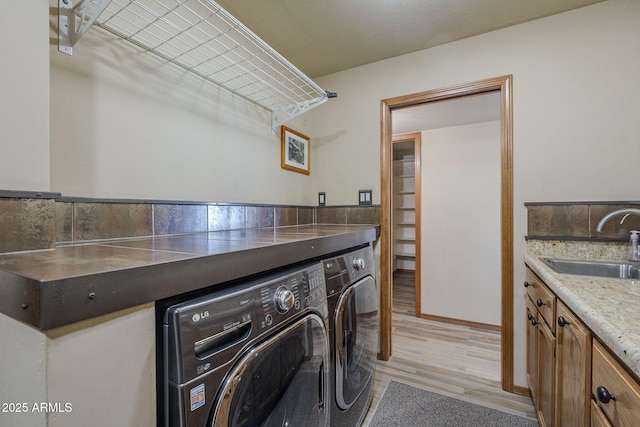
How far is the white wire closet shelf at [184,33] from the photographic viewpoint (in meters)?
0.95

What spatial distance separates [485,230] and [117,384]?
319 cm

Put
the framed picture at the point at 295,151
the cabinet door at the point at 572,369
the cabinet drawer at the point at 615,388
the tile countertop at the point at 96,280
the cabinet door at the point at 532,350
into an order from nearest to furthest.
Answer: the tile countertop at the point at 96,280 → the cabinet drawer at the point at 615,388 → the cabinet door at the point at 572,369 → the cabinet door at the point at 532,350 → the framed picture at the point at 295,151

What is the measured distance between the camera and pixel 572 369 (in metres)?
0.90

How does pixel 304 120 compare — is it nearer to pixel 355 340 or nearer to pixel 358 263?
pixel 358 263

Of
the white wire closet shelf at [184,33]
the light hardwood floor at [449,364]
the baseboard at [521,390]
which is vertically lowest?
the light hardwood floor at [449,364]

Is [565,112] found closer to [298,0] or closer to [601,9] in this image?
[601,9]

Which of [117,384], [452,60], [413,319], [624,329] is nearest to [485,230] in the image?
[413,319]

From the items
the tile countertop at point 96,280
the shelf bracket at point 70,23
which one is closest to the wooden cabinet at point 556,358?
the tile countertop at point 96,280

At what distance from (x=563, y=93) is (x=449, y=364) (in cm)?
197

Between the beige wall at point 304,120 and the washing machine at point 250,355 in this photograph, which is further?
the beige wall at point 304,120

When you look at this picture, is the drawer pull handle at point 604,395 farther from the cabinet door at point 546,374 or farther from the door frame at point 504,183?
the door frame at point 504,183

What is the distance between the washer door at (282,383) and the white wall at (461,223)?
2387mm

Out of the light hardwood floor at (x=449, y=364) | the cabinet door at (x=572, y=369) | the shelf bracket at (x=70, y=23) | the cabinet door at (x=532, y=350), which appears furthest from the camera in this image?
the light hardwood floor at (x=449, y=364)

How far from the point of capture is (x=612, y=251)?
4.93 feet
